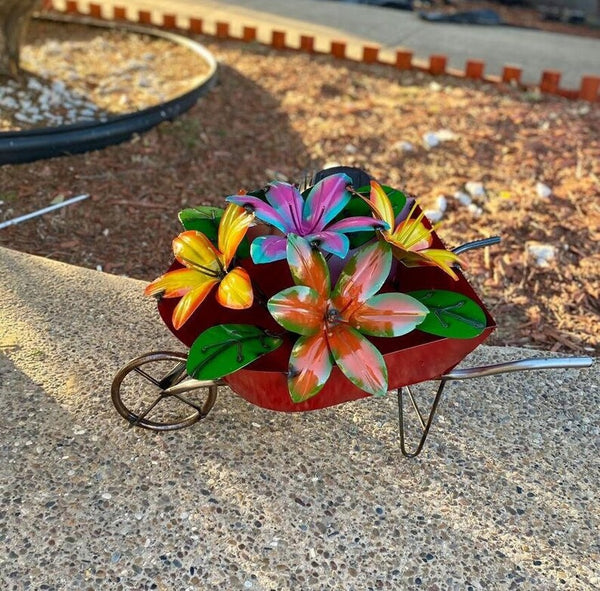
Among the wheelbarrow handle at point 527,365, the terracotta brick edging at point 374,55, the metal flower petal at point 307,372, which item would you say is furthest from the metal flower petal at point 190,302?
the terracotta brick edging at point 374,55

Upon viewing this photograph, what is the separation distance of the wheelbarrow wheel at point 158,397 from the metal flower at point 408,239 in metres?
0.63

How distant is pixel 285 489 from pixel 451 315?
701mm

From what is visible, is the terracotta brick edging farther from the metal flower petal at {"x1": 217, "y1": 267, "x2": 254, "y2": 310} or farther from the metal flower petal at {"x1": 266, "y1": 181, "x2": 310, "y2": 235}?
the metal flower petal at {"x1": 217, "y1": 267, "x2": 254, "y2": 310}

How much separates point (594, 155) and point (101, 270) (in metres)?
3.13

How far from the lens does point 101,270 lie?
328cm

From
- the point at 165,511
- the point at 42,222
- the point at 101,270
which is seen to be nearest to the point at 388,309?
the point at 165,511

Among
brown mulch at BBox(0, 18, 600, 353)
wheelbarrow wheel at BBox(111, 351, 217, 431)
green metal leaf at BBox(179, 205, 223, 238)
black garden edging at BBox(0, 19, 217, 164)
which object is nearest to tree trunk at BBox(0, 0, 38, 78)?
black garden edging at BBox(0, 19, 217, 164)

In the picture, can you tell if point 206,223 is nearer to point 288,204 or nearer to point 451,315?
point 288,204

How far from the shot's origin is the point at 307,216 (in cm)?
189

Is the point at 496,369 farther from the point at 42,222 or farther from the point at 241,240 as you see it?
the point at 42,222

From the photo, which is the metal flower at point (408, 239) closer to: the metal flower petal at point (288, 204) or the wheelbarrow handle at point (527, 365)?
the metal flower petal at point (288, 204)

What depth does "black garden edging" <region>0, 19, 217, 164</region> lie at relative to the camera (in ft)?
12.7

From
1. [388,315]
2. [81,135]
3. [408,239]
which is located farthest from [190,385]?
[81,135]

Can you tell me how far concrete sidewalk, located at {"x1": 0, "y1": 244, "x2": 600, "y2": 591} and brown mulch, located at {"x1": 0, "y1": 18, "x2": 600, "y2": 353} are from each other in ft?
2.51
